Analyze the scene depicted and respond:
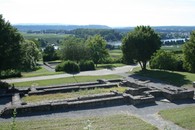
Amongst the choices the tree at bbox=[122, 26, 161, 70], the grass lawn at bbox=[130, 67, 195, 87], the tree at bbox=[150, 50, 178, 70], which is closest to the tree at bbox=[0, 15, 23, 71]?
the tree at bbox=[122, 26, 161, 70]

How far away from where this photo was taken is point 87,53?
2227 inches

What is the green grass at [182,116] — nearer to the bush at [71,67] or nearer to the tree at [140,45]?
the tree at [140,45]

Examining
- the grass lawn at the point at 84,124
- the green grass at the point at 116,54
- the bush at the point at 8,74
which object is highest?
the grass lawn at the point at 84,124

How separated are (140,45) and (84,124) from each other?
82.9 feet

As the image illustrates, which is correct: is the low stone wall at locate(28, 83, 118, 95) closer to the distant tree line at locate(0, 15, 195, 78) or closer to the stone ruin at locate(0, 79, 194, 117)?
the stone ruin at locate(0, 79, 194, 117)

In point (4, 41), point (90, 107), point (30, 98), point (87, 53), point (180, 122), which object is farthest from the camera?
point (87, 53)

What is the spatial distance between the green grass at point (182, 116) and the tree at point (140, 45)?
66.1ft

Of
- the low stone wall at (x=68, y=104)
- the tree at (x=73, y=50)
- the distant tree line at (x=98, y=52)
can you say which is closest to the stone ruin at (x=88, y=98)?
the low stone wall at (x=68, y=104)

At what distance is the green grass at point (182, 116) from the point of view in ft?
60.3

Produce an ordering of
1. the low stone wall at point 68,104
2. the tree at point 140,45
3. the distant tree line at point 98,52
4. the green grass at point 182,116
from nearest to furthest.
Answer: the green grass at point 182,116, the low stone wall at point 68,104, the distant tree line at point 98,52, the tree at point 140,45

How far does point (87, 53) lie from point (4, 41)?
2554 cm

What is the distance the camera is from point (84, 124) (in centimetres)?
1891

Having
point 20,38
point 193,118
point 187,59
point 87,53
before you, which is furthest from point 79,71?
point 193,118

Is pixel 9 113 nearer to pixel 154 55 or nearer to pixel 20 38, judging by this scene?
pixel 20 38
